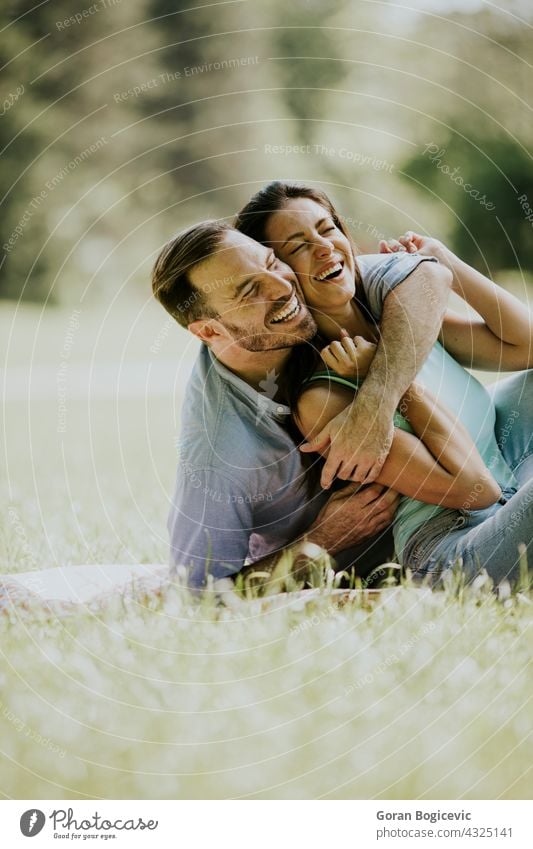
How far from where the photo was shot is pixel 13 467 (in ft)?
9.15

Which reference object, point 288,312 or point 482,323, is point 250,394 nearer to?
point 288,312

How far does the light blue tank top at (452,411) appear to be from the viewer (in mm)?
1813

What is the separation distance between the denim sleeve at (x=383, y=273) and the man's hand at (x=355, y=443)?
0.19 meters

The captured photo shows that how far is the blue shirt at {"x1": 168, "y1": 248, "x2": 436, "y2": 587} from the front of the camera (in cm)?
178

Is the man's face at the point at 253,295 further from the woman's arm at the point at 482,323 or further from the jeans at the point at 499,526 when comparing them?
the jeans at the point at 499,526

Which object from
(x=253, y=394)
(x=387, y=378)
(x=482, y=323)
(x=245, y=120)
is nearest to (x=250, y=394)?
(x=253, y=394)

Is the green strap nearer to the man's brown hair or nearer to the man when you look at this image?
the man

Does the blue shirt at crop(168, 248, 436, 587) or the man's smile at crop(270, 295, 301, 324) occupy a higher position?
the man's smile at crop(270, 295, 301, 324)

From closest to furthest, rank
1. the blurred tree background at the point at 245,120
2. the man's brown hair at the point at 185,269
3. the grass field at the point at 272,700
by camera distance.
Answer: the grass field at the point at 272,700
the man's brown hair at the point at 185,269
the blurred tree background at the point at 245,120

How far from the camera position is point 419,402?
5.80ft

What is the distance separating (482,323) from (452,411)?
0.66ft

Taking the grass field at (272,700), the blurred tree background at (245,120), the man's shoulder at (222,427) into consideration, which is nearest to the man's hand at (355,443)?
the man's shoulder at (222,427)

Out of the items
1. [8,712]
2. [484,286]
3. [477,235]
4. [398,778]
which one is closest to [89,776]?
[8,712]

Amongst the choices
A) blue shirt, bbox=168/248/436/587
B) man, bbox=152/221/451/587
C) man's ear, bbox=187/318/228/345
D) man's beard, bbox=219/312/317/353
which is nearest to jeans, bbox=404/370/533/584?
man, bbox=152/221/451/587
